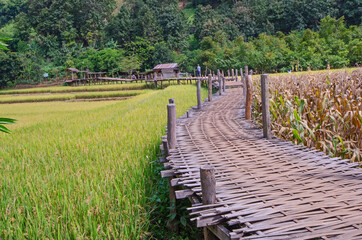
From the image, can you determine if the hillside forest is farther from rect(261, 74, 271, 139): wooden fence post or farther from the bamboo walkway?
the bamboo walkway

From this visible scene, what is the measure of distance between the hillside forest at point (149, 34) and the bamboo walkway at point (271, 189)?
23.2 meters

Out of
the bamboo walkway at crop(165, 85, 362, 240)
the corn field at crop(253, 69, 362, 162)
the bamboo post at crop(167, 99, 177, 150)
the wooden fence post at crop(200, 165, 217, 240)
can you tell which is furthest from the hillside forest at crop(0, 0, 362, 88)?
the wooden fence post at crop(200, 165, 217, 240)

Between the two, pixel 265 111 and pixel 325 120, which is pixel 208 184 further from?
pixel 325 120

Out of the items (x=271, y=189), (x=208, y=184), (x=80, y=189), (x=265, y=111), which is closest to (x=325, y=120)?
(x=265, y=111)

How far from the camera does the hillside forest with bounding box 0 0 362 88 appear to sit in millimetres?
30828

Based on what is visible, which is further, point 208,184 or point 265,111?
point 265,111

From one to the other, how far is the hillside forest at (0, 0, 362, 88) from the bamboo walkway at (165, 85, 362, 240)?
23210 mm

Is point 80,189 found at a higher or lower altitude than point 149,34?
lower

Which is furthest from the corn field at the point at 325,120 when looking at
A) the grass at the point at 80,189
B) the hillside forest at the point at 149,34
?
the hillside forest at the point at 149,34

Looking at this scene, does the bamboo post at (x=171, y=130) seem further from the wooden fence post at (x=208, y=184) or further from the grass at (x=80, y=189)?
the wooden fence post at (x=208, y=184)

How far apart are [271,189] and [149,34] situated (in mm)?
37741

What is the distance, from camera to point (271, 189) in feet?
8.46

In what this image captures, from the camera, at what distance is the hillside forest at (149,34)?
3083 centimetres

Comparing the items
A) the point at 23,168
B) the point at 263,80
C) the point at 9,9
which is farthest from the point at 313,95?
the point at 9,9
